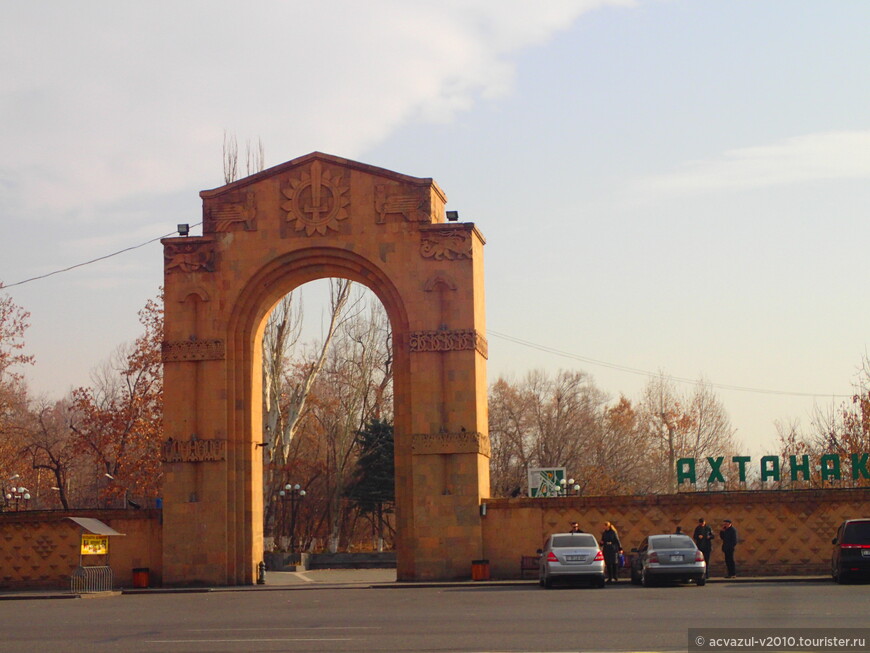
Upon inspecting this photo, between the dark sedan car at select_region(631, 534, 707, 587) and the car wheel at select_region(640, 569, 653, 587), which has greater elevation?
the dark sedan car at select_region(631, 534, 707, 587)

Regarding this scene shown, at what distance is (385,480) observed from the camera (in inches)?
2368

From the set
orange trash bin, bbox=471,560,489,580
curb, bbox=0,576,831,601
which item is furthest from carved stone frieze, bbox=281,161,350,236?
orange trash bin, bbox=471,560,489,580

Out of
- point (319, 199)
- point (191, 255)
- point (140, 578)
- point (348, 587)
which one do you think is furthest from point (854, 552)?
point (191, 255)

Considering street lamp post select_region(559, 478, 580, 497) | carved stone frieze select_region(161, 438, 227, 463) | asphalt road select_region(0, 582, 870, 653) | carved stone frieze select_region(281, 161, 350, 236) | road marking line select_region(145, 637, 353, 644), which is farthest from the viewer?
street lamp post select_region(559, 478, 580, 497)

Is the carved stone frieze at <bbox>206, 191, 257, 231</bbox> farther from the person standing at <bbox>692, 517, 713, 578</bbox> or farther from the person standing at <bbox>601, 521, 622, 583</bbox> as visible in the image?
the person standing at <bbox>692, 517, 713, 578</bbox>

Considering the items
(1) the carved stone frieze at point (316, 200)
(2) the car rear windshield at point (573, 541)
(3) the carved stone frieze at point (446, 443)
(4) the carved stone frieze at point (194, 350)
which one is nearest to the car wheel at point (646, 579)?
(2) the car rear windshield at point (573, 541)

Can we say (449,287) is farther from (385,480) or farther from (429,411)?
(385,480)

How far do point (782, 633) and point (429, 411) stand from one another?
1901 cm

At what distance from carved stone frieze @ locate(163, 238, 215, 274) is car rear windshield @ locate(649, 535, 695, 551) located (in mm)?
15845

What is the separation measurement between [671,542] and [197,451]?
1433cm

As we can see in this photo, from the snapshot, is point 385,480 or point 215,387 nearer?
point 215,387

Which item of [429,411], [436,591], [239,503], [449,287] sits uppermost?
[449,287]

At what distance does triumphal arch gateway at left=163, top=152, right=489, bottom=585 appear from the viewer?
32.6 m

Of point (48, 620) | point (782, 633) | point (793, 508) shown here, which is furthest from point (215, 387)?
point (782, 633)
